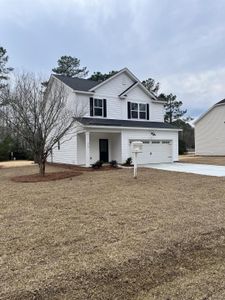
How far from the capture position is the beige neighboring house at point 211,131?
1313 inches

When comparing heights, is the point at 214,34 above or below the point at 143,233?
above

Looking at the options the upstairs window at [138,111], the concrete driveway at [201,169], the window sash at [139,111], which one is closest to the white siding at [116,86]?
the upstairs window at [138,111]

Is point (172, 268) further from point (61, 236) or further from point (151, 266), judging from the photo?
point (61, 236)

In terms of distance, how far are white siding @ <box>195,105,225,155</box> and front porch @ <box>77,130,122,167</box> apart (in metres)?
16.1

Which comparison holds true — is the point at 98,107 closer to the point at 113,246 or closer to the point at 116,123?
the point at 116,123

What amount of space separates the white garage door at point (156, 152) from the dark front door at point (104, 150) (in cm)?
241

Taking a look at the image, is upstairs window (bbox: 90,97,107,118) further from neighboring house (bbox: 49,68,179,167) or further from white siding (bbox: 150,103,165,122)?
white siding (bbox: 150,103,165,122)

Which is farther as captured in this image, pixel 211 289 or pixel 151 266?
pixel 151 266

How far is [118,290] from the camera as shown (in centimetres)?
384

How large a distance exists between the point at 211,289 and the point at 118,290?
3.87ft

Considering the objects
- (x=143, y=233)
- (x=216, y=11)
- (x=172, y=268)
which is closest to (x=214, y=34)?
(x=216, y=11)

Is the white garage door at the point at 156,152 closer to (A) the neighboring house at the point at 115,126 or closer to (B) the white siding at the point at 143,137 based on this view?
(A) the neighboring house at the point at 115,126

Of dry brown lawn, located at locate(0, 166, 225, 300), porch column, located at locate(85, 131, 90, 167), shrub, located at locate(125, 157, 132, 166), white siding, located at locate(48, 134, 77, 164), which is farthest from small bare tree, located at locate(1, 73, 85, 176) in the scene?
dry brown lawn, located at locate(0, 166, 225, 300)

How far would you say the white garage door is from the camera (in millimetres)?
22344
